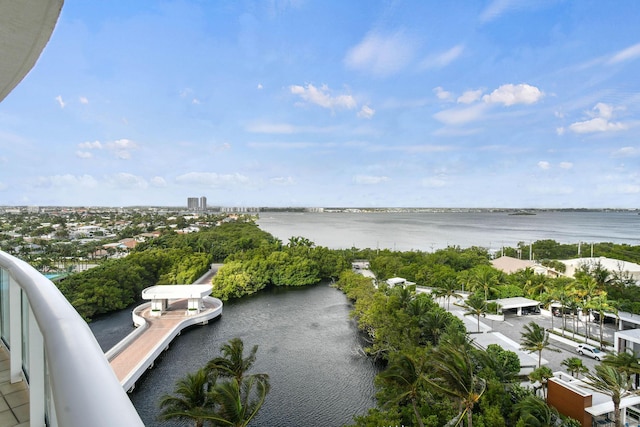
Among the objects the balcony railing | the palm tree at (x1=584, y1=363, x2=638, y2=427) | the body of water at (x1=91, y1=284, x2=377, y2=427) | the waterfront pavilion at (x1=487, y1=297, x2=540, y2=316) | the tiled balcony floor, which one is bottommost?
the body of water at (x1=91, y1=284, x2=377, y2=427)

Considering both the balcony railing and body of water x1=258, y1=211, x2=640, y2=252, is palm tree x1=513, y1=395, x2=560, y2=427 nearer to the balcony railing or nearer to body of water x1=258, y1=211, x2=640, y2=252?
the balcony railing

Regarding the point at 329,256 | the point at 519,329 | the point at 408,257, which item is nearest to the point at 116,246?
the point at 329,256

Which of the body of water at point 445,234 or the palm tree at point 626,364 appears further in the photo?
the body of water at point 445,234

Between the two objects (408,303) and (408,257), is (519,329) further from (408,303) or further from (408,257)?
(408,257)

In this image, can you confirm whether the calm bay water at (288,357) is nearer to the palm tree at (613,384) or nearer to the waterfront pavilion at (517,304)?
the palm tree at (613,384)

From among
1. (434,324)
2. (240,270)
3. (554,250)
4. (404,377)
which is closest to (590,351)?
(434,324)

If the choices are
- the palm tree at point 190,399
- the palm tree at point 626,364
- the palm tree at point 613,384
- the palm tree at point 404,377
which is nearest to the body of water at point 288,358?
the palm tree at point 404,377

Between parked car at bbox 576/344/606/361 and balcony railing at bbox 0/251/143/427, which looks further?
parked car at bbox 576/344/606/361

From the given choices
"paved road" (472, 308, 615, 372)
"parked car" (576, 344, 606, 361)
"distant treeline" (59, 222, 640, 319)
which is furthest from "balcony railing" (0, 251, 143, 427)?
"distant treeline" (59, 222, 640, 319)
